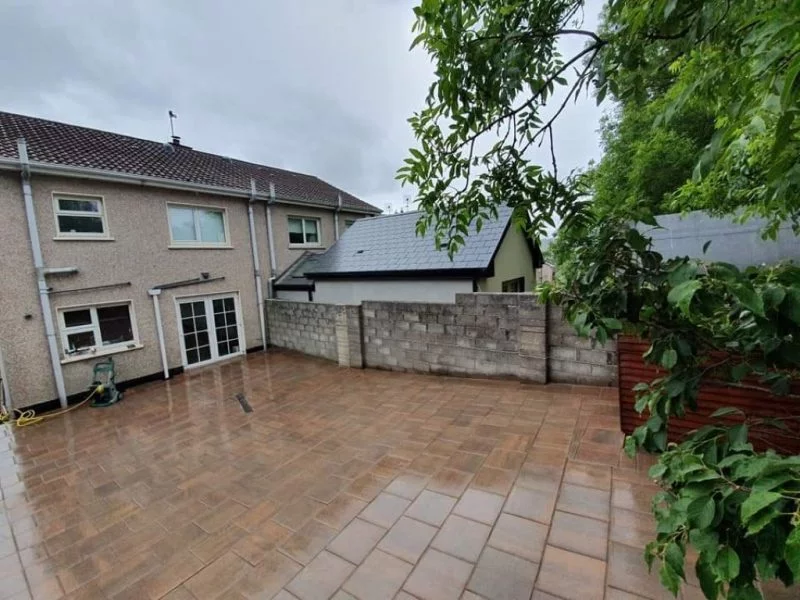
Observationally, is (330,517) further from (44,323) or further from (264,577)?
(44,323)

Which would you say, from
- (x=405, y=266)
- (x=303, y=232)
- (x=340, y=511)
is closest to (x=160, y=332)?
(x=303, y=232)

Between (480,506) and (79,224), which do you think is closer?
(480,506)

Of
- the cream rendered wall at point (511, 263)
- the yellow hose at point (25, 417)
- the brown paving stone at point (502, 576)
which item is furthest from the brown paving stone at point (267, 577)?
the yellow hose at point (25, 417)

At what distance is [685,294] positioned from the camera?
41.5 inches

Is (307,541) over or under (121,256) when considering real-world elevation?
under

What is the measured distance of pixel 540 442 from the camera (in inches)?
153

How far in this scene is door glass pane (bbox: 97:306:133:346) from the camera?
25.4ft

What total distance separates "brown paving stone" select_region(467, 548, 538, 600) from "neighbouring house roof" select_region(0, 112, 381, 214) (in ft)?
33.0

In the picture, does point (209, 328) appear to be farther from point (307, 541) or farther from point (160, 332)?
point (307, 541)

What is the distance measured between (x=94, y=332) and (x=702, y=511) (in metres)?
10.3

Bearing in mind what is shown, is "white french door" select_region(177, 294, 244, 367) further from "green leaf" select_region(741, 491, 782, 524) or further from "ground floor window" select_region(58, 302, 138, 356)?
"green leaf" select_region(741, 491, 782, 524)

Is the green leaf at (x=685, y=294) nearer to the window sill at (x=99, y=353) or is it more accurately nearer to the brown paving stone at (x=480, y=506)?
the brown paving stone at (x=480, y=506)

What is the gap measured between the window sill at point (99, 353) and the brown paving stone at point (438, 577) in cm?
861

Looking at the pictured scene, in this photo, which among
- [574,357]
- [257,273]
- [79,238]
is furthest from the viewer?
[257,273]
